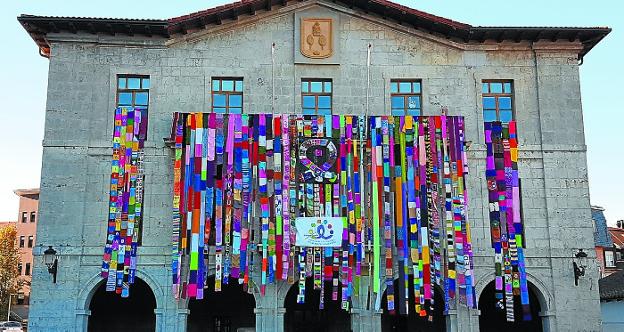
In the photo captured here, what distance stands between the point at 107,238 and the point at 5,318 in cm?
4844

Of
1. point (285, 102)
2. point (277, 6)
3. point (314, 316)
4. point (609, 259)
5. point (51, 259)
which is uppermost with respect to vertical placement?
point (277, 6)

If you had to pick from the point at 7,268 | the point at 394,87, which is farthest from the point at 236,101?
the point at 7,268

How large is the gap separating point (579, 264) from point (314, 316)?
30.6 ft

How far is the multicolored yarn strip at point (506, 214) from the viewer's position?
66.9 ft

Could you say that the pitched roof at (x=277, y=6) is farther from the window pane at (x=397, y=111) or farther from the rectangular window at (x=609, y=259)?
the rectangular window at (x=609, y=259)

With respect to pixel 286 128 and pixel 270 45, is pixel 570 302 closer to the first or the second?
pixel 286 128

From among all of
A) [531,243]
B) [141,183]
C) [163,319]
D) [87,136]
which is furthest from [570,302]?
[87,136]

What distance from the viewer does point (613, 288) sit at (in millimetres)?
29984

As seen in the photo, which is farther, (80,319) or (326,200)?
(326,200)

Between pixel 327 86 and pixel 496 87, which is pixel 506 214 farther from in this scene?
pixel 327 86

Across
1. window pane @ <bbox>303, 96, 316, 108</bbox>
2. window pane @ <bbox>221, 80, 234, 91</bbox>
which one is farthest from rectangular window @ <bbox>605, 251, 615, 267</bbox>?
window pane @ <bbox>221, 80, 234, 91</bbox>

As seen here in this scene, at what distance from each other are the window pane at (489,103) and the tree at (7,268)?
163 feet

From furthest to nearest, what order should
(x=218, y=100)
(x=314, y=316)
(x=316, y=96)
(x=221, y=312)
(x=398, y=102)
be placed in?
1. (x=314, y=316)
2. (x=221, y=312)
3. (x=398, y=102)
4. (x=316, y=96)
5. (x=218, y=100)

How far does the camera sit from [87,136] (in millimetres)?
21109
